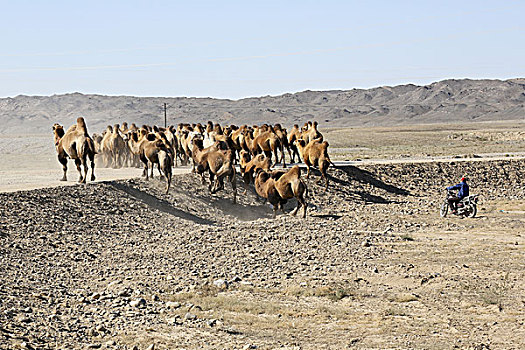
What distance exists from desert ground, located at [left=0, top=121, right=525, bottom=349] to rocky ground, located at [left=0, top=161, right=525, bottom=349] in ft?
0.14

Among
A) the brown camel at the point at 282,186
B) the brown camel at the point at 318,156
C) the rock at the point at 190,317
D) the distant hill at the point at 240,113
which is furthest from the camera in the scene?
the distant hill at the point at 240,113

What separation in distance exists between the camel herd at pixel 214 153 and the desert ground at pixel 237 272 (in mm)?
821

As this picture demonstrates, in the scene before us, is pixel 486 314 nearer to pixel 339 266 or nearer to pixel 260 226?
pixel 339 266

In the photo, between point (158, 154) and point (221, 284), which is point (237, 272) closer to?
point (221, 284)

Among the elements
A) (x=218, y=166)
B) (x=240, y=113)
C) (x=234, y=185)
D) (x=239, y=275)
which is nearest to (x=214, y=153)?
(x=218, y=166)

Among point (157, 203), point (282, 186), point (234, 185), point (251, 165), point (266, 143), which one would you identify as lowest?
point (157, 203)

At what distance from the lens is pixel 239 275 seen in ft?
49.8

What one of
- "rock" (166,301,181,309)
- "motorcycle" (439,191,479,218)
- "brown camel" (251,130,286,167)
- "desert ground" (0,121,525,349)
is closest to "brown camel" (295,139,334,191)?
"brown camel" (251,130,286,167)

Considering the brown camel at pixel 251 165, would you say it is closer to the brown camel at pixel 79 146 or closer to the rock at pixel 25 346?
the brown camel at pixel 79 146

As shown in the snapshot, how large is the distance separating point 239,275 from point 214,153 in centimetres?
1008

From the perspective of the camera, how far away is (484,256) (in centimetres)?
1705

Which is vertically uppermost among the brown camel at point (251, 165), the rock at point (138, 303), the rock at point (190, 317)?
the brown camel at point (251, 165)

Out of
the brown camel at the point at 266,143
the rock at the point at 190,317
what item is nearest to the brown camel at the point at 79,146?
the brown camel at the point at 266,143

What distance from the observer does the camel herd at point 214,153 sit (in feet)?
74.0
